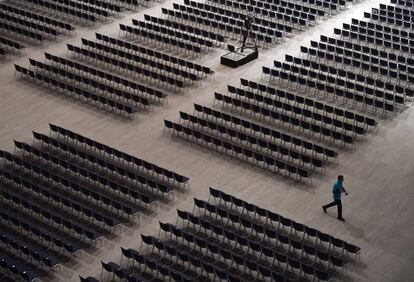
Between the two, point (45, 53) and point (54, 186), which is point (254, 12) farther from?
point (54, 186)

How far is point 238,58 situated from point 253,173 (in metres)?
9.40

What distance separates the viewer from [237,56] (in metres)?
34.8

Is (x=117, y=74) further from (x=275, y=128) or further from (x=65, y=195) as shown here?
(x=65, y=195)

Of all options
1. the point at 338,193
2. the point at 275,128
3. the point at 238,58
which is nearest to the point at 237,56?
the point at 238,58

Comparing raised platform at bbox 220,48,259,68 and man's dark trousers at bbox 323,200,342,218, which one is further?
raised platform at bbox 220,48,259,68

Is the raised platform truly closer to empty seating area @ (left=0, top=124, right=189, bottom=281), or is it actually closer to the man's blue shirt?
empty seating area @ (left=0, top=124, right=189, bottom=281)

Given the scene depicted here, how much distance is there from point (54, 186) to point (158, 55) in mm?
10437

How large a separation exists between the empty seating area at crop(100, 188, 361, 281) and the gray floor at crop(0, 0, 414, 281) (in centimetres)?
65

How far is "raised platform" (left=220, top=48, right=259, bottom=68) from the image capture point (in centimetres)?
3447

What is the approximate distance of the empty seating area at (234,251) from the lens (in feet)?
68.7

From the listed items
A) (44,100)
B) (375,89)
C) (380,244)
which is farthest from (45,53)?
(380,244)

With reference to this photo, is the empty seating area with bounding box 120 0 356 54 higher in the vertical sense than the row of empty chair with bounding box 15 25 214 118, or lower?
higher

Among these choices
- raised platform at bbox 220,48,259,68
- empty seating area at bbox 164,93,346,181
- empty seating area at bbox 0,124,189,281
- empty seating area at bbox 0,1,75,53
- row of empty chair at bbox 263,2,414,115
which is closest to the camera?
empty seating area at bbox 0,124,189,281

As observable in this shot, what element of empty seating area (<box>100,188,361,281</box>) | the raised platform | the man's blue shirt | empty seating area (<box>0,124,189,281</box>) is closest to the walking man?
the man's blue shirt
